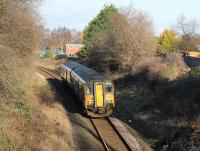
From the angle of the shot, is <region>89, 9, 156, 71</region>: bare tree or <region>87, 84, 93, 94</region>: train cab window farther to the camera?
<region>89, 9, 156, 71</region>: bare tree

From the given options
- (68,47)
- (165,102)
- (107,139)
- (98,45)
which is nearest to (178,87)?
(165,102)

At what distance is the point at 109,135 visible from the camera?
20578 millimetres

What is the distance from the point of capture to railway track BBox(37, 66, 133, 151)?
1830cm

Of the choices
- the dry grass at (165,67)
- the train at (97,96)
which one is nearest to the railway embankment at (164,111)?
the dry grass at (165,67)

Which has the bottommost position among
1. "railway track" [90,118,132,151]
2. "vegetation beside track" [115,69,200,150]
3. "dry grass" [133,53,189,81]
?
"railway track" [90,118,132,151]

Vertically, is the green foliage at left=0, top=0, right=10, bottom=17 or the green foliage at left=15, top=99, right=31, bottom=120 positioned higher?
the green foliage at left=0, top=0, right=10, bottom=17

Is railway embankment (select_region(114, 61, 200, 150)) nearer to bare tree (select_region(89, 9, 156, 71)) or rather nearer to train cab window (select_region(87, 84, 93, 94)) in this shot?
train cab window (select_region(87, 84, 93, 94))

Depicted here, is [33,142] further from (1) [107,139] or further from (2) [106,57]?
(2) [106,57]

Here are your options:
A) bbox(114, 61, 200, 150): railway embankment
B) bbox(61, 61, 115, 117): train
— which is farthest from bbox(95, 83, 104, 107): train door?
bbox(114, 61, 200, 150): railway embankment

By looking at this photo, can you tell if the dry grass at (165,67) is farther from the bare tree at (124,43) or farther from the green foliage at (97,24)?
the green foliage at (97,24)

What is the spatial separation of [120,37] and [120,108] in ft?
55.5

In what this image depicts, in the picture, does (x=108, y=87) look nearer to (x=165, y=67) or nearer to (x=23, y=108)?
(x=23, y=108)

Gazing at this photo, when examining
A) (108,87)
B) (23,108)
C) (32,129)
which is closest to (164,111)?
(108,87)

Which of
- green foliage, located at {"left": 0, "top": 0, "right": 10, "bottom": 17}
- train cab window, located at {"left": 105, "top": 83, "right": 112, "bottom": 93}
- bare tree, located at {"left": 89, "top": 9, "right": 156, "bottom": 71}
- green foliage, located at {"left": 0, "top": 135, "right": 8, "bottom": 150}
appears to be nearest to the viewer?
green foliage, located at {"left": 0, "top": 135, "right": 8, "bottom": 150}
